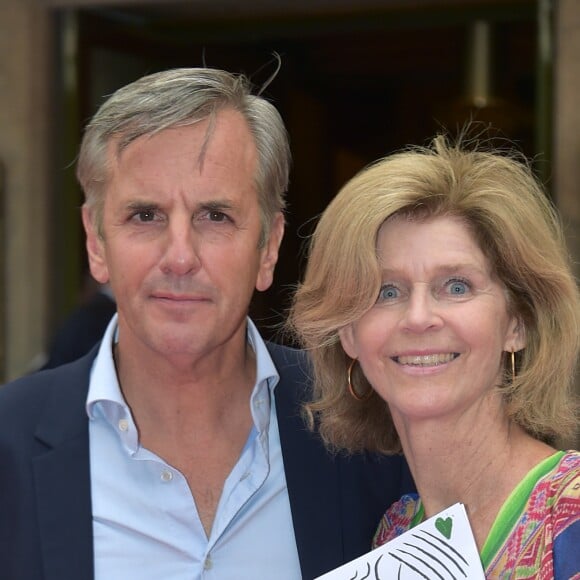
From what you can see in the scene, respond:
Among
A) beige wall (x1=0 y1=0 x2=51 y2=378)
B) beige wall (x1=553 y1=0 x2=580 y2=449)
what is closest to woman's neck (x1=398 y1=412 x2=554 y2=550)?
beige wall (x1=553 y1=0 x2=580 y2=449)

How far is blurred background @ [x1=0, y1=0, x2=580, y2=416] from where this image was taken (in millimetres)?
5586

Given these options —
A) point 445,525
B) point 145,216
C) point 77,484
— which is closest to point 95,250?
point 145,216

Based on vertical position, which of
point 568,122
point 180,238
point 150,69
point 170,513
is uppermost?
point 150,69

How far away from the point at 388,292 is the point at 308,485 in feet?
1.87

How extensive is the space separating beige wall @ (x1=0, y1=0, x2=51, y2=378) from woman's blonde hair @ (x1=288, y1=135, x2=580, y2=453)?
389 cm

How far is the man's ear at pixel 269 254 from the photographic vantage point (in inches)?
105

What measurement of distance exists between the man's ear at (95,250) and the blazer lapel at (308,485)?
1.58 feet

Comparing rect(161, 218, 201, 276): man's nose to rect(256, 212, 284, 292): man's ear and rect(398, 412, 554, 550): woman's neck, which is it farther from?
rect(398, 412, 554, 550): woman's neck

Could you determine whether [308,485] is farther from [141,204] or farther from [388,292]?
[141,204]

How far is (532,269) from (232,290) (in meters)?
0.69

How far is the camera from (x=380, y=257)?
220 cm

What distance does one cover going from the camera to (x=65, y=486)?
2400mm

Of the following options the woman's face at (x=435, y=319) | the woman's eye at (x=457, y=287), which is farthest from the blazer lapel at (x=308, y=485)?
the woman's eye at (x=457, y=287)

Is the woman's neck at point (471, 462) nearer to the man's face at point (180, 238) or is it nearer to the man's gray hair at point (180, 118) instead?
the man's face at point (180, 238)
